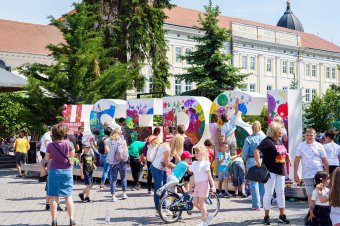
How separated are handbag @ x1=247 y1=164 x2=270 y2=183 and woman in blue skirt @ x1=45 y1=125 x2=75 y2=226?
3.25 meters

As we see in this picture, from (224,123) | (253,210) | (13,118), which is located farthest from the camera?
(13,118)

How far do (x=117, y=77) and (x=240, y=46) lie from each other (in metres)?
40.3

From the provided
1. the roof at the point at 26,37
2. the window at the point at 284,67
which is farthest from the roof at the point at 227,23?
the roof at the point at 26,37

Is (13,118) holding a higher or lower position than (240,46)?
lower

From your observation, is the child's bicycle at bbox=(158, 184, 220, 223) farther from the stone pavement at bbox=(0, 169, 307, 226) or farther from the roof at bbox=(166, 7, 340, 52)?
the roof at bbox=(166, 7, 340, 52)

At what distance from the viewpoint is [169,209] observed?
410 inches

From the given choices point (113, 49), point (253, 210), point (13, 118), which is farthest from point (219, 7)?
point (253, 210)

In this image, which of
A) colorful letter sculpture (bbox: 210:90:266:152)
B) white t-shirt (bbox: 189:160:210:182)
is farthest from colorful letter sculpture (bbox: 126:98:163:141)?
white t-shirt (bbox: 189:160:210:182)

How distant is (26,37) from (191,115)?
44.3 meters

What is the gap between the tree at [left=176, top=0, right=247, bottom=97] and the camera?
125 feet

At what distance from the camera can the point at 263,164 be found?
10281mm

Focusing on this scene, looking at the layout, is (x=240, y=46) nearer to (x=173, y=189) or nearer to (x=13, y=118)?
(x=13, y=118)

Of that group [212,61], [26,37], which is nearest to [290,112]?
[212,61]

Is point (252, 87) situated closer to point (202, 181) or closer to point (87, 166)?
point (87, 166)
